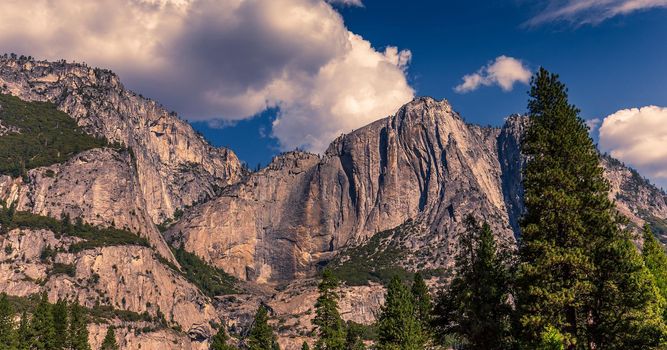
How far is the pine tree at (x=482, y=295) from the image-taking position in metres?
48.0

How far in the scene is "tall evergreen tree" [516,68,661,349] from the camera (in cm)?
3584

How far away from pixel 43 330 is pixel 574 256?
317ft

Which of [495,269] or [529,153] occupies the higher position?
[529,153]

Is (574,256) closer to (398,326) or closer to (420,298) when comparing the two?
(398,326)

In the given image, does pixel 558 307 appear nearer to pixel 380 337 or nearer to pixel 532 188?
pixel 532 188

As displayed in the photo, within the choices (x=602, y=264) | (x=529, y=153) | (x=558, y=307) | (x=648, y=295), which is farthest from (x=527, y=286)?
(x=529, y=153)

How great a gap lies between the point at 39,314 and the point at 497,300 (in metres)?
87.6

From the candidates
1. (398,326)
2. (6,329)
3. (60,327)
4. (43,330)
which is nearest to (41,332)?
(43,330)

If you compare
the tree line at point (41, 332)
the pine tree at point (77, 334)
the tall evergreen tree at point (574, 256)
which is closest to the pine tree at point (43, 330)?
the tree line at point (41, 332)

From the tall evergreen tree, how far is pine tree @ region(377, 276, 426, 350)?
122ft

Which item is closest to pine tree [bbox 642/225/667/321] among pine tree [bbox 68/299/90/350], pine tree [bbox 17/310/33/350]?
pine tree [bbox 68/299/90/350]

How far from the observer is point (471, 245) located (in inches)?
2083

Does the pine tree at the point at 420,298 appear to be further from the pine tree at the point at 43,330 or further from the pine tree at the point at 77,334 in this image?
the pine tree at the point at 43,330

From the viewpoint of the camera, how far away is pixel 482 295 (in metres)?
49.3
